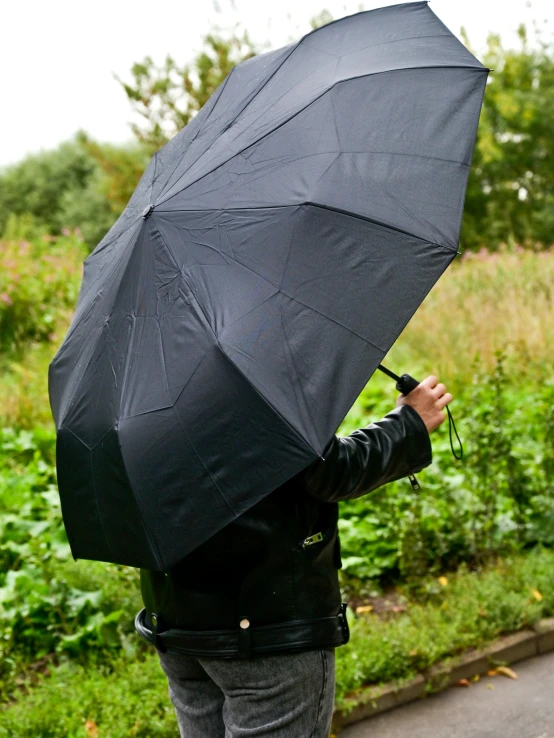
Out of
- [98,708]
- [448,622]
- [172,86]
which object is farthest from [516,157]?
[98,708]

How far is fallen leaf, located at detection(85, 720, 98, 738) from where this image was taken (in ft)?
11.0

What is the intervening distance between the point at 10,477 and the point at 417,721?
3.75 metres

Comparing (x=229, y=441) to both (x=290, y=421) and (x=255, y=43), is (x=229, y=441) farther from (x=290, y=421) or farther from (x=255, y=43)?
(x=255, y=43)

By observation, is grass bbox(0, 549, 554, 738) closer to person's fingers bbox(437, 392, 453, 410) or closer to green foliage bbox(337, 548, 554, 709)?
green foliage bbox(337, 548, 554, 709)

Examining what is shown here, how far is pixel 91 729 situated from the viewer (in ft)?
11.1

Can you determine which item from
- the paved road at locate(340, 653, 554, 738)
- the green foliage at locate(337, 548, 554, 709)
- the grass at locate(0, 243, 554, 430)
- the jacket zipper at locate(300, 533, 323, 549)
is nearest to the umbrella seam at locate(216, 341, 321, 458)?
the jacket zipper at locate(300, 533, 323, 549)

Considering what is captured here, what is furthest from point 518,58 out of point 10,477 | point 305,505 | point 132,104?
point 305,505

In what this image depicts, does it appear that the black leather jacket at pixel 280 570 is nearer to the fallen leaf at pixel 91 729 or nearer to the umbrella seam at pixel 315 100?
the umbrella seam at pixel 315 100

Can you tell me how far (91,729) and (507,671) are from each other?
186cm

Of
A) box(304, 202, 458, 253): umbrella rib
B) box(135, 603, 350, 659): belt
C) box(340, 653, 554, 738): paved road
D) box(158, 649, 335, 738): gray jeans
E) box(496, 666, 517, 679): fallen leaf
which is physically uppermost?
box(304, 202, 458, 253): umbrella rib

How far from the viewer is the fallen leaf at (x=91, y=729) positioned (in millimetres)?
3348

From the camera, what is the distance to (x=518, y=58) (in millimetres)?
21016

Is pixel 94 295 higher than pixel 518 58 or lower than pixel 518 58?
lower

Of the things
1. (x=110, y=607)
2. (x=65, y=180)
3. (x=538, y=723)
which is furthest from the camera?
(x=65, y=180)
